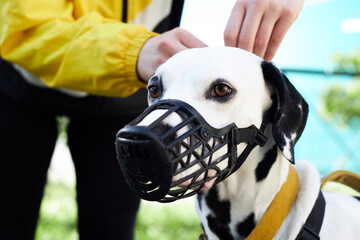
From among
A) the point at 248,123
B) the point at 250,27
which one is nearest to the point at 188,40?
the point at 250,27

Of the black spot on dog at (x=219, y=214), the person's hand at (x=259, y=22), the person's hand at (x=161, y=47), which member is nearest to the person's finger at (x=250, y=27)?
the person's hand at (x=259, y=22)

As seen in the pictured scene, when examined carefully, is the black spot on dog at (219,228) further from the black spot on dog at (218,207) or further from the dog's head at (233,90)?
the dog's head at (233,90)

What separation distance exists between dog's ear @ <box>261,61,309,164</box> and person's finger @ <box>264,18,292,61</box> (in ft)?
0.50

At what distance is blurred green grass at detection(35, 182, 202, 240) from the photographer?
3.32 metres

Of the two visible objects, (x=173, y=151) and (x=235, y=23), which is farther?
(x=235, y=23)

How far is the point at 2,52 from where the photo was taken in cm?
147

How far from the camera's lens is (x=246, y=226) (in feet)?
4.05

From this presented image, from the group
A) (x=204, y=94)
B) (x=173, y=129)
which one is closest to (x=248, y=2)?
(x=204, y=94)

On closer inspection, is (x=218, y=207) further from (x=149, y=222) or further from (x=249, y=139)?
(x=149, y=222)

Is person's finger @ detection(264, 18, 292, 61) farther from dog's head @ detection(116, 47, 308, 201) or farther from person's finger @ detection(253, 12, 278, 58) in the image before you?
dog's head @ detection(116, 47, 308, 201)

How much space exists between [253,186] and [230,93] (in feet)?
1.03

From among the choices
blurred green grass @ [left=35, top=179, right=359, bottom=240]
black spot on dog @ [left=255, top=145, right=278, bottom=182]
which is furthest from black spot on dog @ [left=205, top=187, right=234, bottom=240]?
blurred green grass @ [left=35, top=179, right=359, bottom=240]

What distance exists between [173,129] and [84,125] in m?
0.94

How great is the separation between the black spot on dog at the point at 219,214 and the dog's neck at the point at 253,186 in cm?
1
